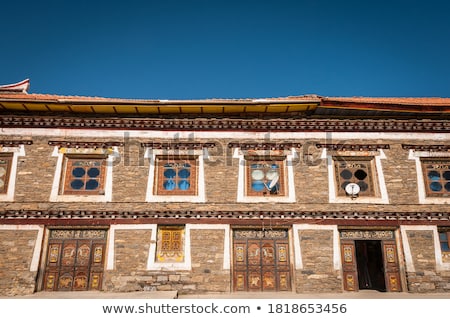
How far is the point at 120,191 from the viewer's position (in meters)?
10.5

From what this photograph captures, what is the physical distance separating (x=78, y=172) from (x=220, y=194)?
14.0 ft

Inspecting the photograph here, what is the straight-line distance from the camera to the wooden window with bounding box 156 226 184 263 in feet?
33.3

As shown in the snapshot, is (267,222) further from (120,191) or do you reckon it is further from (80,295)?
(80,295)

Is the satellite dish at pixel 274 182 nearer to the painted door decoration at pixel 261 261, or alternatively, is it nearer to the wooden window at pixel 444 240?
the painted door decoration at pixel 261 261

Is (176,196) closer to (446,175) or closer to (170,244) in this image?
(170,244)

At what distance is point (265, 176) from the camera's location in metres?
10.9

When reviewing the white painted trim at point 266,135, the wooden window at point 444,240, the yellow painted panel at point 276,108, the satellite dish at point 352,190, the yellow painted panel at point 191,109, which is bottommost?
the wooden window at point 444,240

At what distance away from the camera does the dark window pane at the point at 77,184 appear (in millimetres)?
10641

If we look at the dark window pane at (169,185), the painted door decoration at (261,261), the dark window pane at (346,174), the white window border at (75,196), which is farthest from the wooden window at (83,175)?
the dark window pane at (346,174)

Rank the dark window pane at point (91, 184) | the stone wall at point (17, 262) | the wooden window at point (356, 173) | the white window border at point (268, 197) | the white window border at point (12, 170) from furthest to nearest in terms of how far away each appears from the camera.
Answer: the wooden window at point (356, 173), the dark window pane at point (91, 184), the white window border at point (268, 197), the white window border at point (12, 170), the stone wall at point (17, 262)

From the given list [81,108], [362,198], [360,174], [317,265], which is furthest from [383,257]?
[81,108]

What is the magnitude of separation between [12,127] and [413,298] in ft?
40.2

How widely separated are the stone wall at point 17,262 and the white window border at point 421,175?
11075mm
